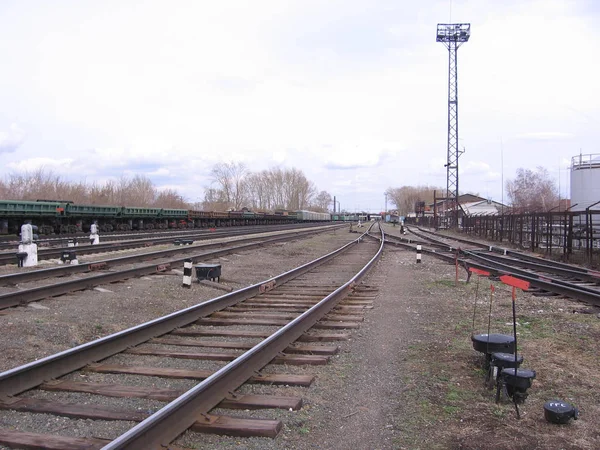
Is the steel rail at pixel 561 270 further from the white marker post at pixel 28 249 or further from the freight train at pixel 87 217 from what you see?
the freight train at pixel 87 217

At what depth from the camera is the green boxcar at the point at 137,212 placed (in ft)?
123

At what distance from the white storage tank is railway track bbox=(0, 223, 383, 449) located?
3445 cm

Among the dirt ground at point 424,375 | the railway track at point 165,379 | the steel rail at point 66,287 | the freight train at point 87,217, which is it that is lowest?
the dirt ground at point 424,375

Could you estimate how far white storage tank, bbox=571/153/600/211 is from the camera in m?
36.4

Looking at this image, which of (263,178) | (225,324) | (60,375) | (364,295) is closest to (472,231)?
(364,295)

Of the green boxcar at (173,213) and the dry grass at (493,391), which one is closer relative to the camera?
the dry grass at (493,391)

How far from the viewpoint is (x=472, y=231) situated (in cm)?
4381

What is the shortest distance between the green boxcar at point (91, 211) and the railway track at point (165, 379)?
25.8 m

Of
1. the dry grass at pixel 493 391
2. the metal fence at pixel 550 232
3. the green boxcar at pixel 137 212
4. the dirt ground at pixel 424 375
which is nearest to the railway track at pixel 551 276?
the dirt ground at pixel 424 375

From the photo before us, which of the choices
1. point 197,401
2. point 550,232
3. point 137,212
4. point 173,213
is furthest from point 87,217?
point 197,401

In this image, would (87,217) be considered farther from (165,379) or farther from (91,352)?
(165,379)

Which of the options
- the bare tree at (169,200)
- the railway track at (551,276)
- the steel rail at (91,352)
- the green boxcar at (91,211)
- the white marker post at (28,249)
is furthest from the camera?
the bare tree at (169,200)

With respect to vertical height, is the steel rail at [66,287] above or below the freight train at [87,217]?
below

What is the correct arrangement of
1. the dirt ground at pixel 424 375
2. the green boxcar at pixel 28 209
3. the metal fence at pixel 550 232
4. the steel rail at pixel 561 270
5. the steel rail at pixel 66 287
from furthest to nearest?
the green boxcar at pixel 28 209 → the metal fence at pixel 550 232 → the steel rail at pixel 561 270 → the steel rail at pixel 66 287 → the dirt ground at pixel 424 375
